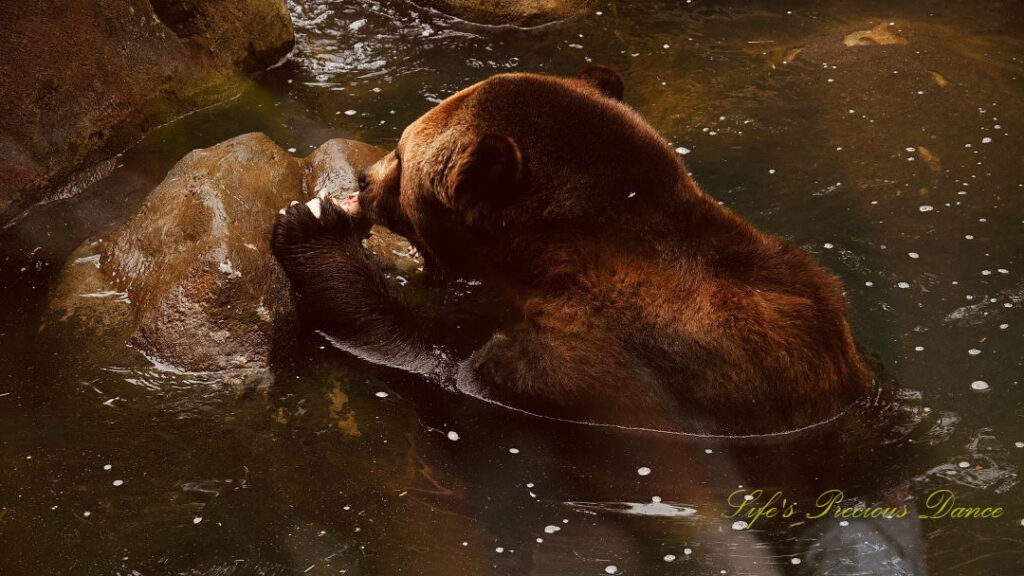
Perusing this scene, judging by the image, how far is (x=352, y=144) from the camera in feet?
22.6

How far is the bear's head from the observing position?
4980mm

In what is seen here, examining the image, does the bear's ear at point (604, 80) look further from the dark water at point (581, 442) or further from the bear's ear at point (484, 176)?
the dark water at point (581, 442)

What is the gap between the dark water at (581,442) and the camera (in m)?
4.36

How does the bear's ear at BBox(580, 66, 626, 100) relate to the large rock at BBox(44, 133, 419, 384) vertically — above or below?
above

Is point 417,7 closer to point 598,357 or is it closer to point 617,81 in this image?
point 617,81

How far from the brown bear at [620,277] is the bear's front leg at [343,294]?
2.09ft

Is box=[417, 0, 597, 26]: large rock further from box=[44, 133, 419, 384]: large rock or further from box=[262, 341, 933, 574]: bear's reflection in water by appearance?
box=[262, 341, 933, 574]: bear's reflection in water

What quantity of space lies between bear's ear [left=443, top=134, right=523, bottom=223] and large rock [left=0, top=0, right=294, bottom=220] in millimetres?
3467

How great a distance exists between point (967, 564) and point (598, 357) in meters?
1.84

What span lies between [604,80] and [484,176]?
4.05 feet

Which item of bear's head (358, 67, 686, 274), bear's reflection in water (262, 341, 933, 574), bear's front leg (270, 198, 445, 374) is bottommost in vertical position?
bear's reflection in water (262, 341, 933, 574)

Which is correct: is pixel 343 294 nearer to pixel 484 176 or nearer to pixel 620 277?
pixel 484 176

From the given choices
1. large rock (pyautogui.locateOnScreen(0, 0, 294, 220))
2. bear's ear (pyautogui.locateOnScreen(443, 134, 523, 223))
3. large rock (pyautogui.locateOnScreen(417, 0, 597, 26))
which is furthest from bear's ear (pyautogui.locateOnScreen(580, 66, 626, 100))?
large rock (pyautogui.locateOnScreen(417, 0, 597, 26))

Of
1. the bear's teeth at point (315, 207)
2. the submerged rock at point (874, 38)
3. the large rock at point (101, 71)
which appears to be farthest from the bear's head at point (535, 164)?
the submerged rock at point (874, 38)
